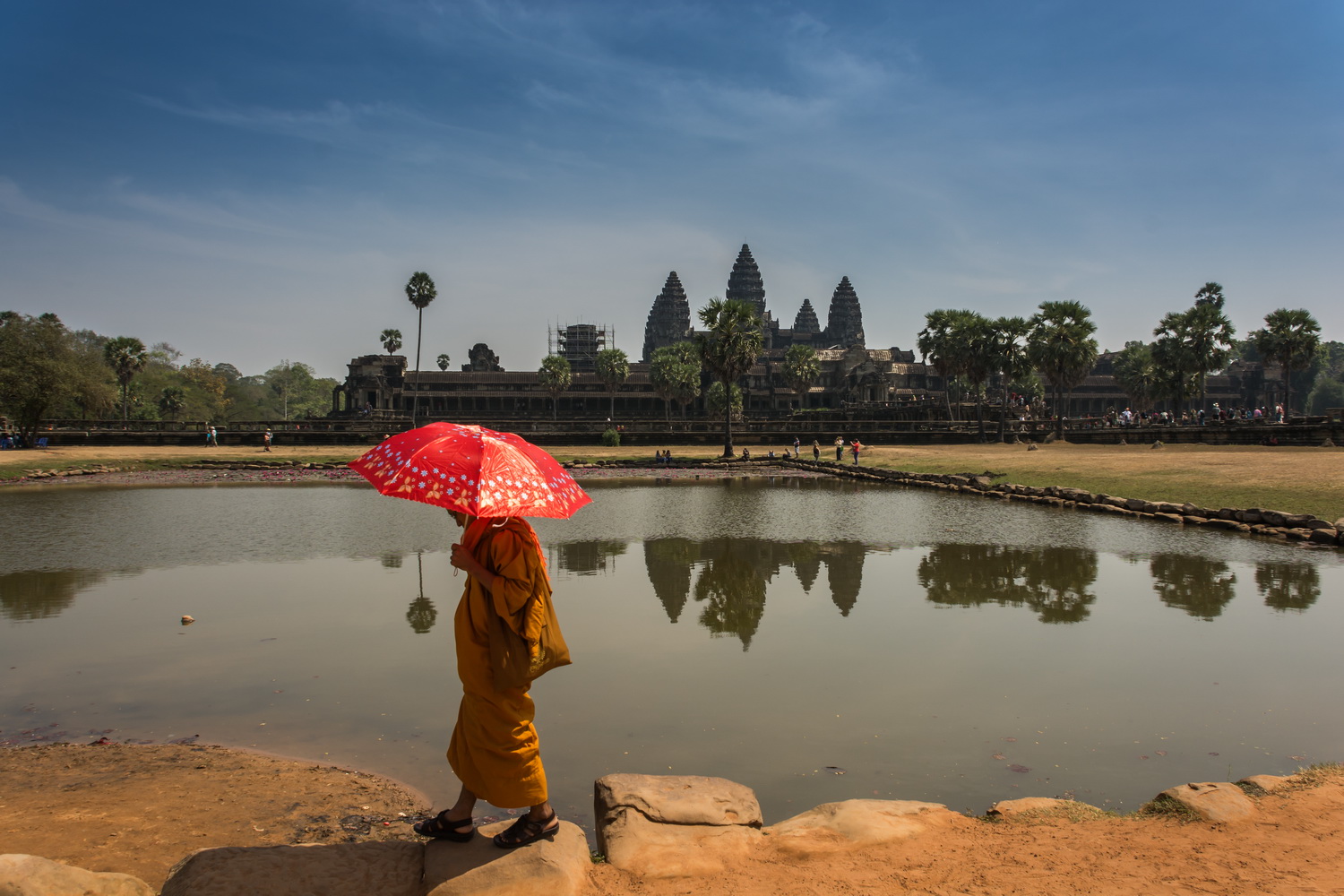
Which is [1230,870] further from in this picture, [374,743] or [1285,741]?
[374,743]

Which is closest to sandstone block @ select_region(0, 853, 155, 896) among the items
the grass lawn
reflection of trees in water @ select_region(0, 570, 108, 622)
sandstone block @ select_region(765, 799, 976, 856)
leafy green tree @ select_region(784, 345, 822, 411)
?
sandstone block @ select_region(765, 799, 976, 856)

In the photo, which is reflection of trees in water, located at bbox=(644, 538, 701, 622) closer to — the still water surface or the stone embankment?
the still water surface

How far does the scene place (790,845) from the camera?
430 cm

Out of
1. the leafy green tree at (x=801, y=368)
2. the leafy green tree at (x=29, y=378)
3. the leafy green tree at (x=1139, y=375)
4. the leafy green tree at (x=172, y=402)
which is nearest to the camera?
the leafy green tree at (x=29, y=378)

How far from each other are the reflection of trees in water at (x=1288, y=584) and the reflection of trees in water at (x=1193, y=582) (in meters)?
0.42

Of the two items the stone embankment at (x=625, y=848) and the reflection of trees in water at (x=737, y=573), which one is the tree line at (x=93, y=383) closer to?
the reflection of trees in water at (x=737, y=573)

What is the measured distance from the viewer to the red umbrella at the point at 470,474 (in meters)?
4.13

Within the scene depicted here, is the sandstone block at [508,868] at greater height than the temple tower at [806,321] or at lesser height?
lesser

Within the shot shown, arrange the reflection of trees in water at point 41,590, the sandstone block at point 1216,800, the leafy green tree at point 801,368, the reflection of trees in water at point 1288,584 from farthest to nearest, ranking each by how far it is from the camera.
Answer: the leafy green tree at point 801,368 → the reflection of trees in water at point 1288,584 → the reflection of trees in water at point 41,590 → the sandstone block at point 1216,800

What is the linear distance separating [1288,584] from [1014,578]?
3657 mm

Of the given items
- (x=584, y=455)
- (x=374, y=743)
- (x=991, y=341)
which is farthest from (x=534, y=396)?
(x=374, y=743)

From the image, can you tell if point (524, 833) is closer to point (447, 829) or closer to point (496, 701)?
point (447, 829)

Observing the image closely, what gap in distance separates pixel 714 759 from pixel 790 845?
1811 mm

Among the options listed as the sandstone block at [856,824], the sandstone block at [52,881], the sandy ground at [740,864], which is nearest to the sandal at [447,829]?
the sandy ground at [740,864]
